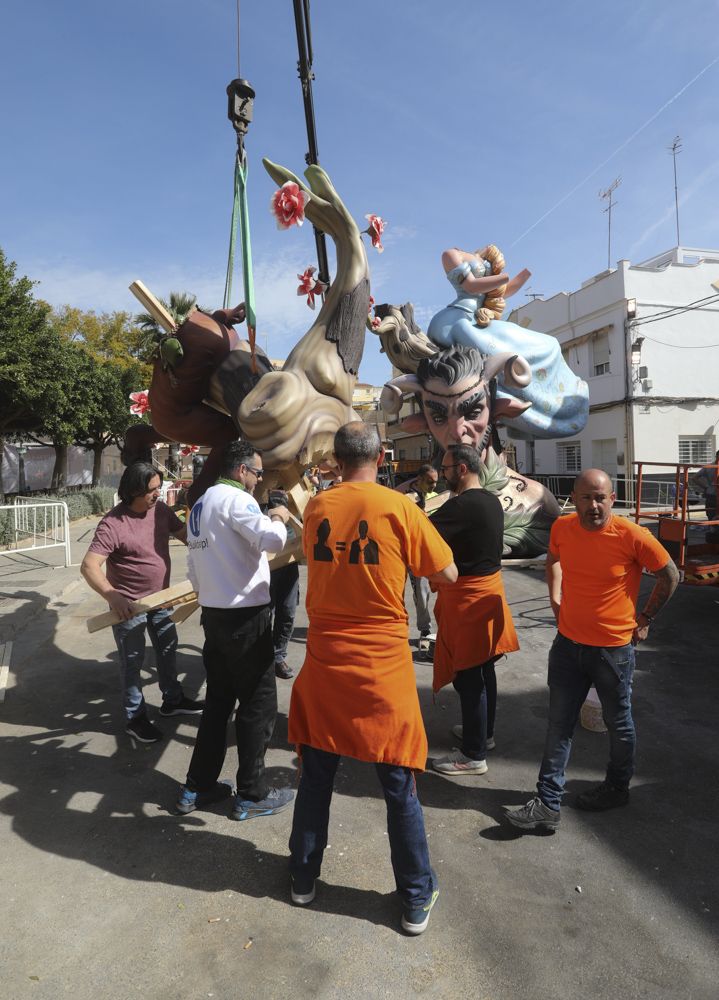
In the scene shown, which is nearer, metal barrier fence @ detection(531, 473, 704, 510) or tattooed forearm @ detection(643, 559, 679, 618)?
tattooed forearm @ detection(643, 559, 679, 618)

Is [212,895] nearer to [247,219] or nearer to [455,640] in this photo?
[455,640]

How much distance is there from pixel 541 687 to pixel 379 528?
301 centimetres

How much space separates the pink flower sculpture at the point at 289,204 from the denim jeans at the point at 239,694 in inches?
88.5

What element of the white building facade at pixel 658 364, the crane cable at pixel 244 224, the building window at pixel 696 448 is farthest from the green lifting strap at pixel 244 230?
the building window at pixel 696 448

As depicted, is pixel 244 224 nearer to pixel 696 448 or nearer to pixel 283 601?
pixel 283 601

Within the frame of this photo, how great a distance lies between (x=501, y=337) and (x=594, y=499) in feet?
16.7

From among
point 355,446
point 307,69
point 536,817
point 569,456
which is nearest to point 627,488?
point 569,456

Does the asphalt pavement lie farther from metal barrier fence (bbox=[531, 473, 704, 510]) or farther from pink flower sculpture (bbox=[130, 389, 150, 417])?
metal barrier fence (bbox=[531, 473, 704, 510])

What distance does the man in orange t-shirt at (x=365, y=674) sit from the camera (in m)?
2.12

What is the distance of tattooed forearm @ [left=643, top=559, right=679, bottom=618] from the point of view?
2.81 metres

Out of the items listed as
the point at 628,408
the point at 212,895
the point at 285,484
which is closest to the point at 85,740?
the point at 212,895

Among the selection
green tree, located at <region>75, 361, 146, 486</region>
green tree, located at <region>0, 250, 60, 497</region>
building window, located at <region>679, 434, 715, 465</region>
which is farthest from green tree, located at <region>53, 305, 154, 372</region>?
building window, located at <region>679, 434, 715, 465</region>

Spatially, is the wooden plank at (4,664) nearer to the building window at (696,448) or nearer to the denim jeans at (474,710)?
the denim jeans at (474,710)

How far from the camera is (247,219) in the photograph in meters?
3.43
